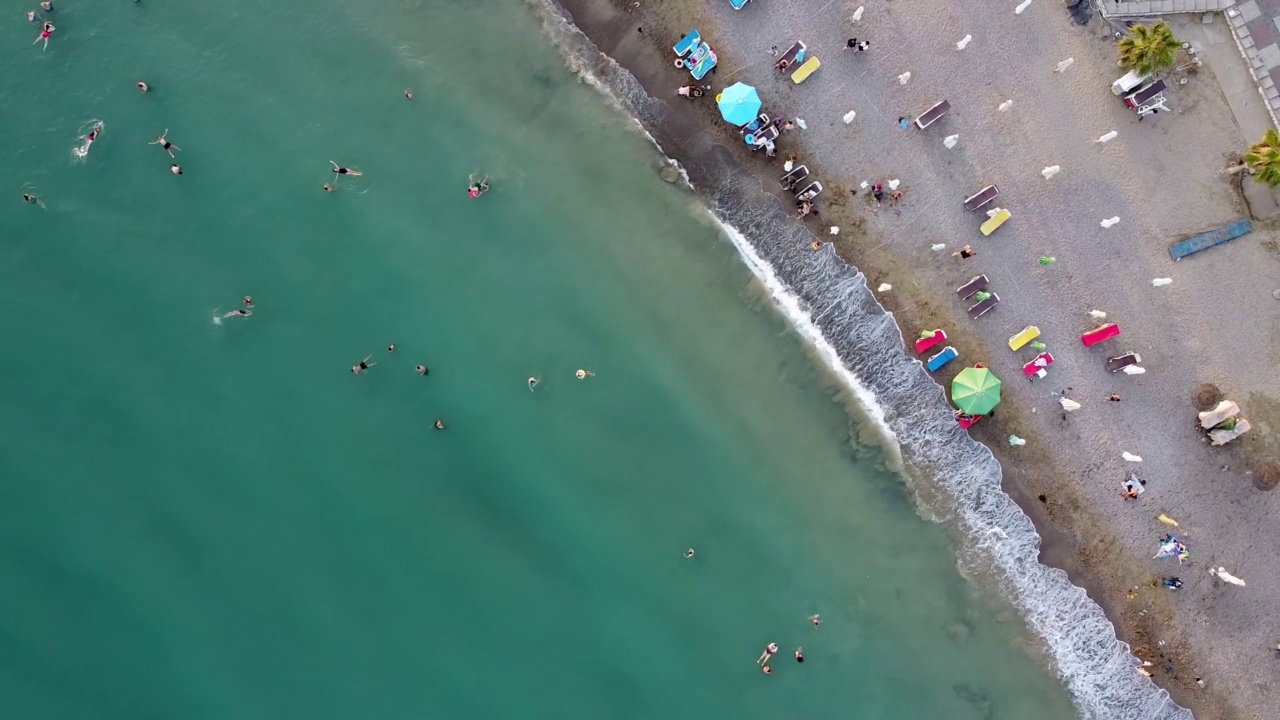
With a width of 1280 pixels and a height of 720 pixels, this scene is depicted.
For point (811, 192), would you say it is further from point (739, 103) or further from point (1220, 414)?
point (1220, 414)

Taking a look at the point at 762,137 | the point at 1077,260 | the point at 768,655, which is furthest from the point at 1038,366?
the point at 768,655

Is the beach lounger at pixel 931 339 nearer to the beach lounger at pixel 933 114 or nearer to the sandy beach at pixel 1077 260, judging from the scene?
the sandy beach at pixel 1077 260

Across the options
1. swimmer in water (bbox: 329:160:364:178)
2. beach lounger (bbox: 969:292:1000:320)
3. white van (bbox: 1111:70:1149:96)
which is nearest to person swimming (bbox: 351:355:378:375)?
swimmer in water (bbox: 329:160:364:178)

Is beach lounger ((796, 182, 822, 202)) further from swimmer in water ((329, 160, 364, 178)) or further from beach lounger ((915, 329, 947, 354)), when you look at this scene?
Answer: swimmer in water ((329, 160, 364, 178))

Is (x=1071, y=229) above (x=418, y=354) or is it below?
below

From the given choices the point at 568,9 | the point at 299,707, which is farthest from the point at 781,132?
the point at 299,707

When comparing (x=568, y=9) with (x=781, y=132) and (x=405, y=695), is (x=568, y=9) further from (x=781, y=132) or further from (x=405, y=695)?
(x=405, y=695)
